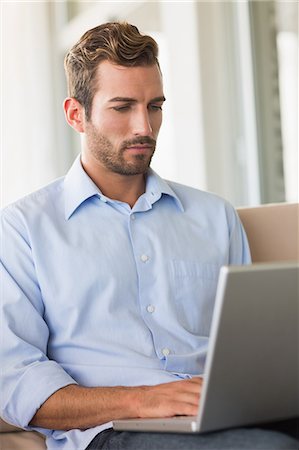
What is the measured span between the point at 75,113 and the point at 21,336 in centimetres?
63

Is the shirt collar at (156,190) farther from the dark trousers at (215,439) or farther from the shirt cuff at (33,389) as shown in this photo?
the dark trousers at (215,439)

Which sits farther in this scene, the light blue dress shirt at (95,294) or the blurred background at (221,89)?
the blurred background at (221,89)

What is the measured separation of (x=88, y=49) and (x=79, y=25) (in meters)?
2.35

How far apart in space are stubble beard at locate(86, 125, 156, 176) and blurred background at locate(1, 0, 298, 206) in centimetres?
182

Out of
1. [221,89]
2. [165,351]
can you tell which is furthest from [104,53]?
[221,89]

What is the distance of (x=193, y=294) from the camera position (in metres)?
1.86

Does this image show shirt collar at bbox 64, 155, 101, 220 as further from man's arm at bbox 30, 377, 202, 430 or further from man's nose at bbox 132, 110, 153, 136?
man's arm at bbox 30, 377, 202, 430

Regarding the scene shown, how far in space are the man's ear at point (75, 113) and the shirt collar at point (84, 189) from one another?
10cm

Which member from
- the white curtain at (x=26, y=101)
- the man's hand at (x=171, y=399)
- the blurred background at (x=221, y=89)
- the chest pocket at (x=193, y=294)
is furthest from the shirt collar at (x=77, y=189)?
the blurred background at (x=221, y=89)

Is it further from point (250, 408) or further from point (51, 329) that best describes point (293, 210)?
point (250, 408)

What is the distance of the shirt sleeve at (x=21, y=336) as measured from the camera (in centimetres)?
162

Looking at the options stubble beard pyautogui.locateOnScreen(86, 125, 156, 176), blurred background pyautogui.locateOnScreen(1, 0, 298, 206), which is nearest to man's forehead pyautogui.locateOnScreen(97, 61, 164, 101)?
stubble beard pyautogui.locateOnScreen(86, 125, 156, 176)

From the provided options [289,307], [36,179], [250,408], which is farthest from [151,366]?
[36,179]

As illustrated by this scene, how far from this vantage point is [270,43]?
160 inches
